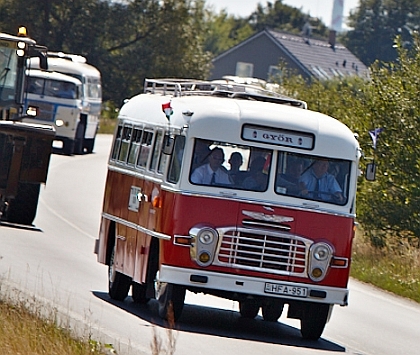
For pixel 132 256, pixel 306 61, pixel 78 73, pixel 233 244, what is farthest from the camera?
pixel 306 61

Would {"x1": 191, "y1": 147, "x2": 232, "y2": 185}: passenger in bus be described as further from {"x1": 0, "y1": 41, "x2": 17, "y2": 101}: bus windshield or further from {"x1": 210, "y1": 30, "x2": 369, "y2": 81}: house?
{"x1": 210, "y1": 30, "x2": 369, "y2": 81}: house

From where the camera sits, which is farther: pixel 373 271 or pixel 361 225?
pixel 361 225

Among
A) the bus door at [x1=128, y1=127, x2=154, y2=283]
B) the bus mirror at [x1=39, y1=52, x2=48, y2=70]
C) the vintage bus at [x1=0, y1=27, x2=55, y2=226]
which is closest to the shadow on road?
the bus door at [x1=128, y1=127, x2=154, y2=283]

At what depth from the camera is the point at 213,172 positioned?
13.3 m

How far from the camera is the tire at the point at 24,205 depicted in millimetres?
21281

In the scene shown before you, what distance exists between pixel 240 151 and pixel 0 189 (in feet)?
22.7

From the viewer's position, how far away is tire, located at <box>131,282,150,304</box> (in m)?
14.8

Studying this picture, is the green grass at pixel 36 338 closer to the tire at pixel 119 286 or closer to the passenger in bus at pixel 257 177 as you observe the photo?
the passenger in bus at pixel 257 177

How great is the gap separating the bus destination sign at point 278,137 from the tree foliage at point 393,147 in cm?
1033

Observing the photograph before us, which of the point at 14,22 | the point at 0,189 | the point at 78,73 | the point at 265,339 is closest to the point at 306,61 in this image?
the point at 14,22

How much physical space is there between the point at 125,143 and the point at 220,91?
5.88 ft

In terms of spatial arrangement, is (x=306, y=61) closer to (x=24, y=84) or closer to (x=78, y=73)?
(x=78, y=73)

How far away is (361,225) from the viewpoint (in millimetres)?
25141

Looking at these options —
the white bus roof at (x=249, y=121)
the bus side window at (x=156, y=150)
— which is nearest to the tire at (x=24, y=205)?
the bus side window at (x=156, y=150)
